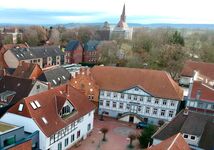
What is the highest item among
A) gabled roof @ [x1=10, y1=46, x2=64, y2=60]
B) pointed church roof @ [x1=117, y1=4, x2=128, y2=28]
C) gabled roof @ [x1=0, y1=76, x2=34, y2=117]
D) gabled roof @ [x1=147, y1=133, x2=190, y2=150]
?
pointed church roof @ [x1=117, y1=4, x2=128, y2=28]

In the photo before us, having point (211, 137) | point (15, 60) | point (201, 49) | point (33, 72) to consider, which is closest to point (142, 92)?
point (211, 137)

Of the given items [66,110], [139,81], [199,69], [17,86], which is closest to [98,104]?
[139,81]

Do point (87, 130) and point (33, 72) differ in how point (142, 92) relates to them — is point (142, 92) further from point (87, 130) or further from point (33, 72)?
point (33, 72)

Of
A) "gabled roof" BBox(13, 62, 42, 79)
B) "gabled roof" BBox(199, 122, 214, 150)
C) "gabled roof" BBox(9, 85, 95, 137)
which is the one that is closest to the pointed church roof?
"gabled roof" BBox(13, 62, 42, 79)

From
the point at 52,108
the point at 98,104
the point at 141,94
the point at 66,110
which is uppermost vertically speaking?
the point at 52,108

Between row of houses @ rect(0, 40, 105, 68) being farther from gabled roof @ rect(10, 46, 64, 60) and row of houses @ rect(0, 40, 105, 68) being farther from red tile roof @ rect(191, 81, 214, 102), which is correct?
red tile roof @ rect(191, 81, 214, 102)

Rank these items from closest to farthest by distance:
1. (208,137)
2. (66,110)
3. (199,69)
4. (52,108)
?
(208,137), (52,108), (66,110), (199,69)

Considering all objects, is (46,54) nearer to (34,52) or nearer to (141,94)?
(34,52)
